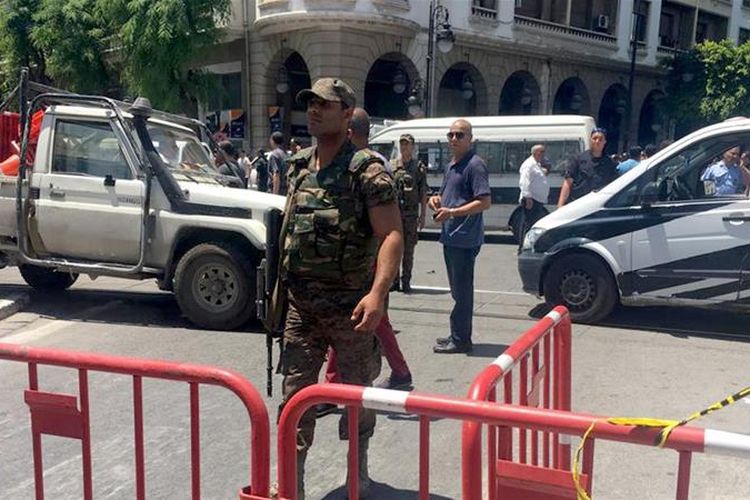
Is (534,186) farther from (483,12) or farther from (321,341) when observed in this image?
(483,12)

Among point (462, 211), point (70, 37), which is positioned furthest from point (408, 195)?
point (70, 37)

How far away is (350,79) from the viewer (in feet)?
72.8

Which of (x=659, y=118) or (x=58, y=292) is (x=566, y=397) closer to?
(x=58, y=292)

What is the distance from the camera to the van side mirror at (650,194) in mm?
6707

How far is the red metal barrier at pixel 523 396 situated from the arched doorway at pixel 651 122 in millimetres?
31899

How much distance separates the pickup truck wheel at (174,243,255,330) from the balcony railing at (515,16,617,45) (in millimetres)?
22277

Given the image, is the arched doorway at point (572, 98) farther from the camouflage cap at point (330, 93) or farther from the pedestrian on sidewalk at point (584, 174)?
the camouflage cap at point (330, 93)

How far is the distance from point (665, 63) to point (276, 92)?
1735 centimetres

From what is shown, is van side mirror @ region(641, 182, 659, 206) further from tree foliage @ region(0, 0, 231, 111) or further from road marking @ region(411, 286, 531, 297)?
tree foliage @ region(0, 0, 231, 111)

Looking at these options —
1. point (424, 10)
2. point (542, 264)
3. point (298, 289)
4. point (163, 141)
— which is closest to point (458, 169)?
point (542, 264)

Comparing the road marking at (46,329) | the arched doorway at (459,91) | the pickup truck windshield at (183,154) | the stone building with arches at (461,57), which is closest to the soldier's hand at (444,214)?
the pickup truck windshield at (183,154)

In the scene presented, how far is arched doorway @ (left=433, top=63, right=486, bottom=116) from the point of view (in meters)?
25.5

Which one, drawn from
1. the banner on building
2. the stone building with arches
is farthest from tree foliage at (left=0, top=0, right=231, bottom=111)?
the banner on building

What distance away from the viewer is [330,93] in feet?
10.3
